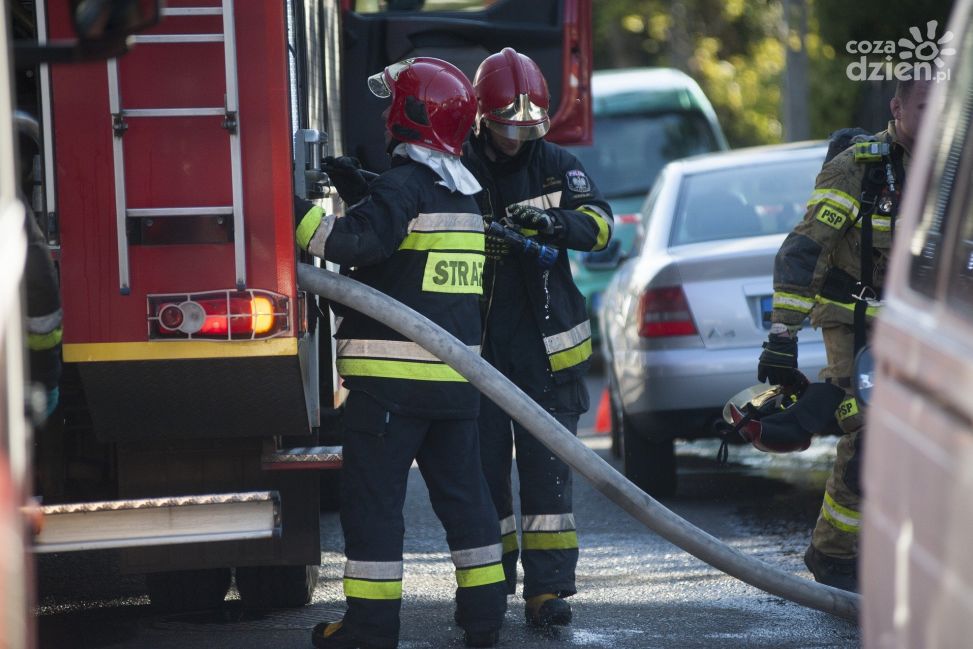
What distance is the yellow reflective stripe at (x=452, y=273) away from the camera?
496 centimetres

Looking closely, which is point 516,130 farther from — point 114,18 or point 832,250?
point 114,18

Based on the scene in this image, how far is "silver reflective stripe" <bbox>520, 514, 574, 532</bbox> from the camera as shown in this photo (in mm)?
5465

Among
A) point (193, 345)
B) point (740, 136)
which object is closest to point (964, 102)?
point (193, 345)

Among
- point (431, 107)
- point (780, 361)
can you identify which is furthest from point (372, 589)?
point (780, 361)

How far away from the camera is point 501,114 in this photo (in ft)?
18.0

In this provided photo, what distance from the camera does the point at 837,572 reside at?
5465mm

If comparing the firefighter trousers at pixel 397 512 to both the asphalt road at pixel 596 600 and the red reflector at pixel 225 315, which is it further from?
the red reflector at pixel 225 315

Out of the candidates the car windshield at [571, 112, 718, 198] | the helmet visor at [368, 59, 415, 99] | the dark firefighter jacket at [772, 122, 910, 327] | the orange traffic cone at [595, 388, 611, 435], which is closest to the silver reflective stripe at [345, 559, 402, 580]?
the helmet visor at [368, 59, 415, 99]

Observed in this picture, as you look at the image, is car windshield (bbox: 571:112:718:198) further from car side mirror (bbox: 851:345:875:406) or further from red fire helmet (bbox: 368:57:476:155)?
car side mirror (bbox: 851:345:875:406)

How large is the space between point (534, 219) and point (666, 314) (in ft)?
6.62

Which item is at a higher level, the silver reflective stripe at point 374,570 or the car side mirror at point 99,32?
the car side mirror at point 99,32

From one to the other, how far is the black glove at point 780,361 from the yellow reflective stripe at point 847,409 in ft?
0.61

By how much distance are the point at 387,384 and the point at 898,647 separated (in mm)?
2406

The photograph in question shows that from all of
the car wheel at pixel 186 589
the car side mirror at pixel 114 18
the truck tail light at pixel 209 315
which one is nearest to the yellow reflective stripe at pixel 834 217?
the truck tail light at pixel 209 315
